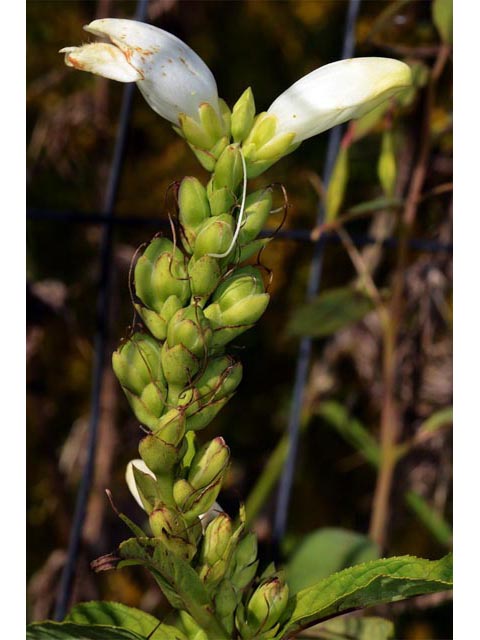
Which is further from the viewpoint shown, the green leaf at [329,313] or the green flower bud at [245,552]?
the green leaf at [329,313]

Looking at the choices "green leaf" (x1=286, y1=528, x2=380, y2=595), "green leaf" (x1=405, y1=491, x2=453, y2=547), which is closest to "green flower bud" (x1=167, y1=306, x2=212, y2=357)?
"green leaf" (x1=286, y1=528, x2=380, y2=595)

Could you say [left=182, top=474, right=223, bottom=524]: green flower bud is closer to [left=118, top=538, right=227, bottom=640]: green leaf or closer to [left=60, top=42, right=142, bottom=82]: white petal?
[left=118, top=538, right=227, bottom=640]: green leaf

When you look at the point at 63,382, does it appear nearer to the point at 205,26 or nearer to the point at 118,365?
the point at 205,26

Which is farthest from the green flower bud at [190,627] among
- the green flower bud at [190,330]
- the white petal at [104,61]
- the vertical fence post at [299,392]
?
the vertical fence post at [299,392]

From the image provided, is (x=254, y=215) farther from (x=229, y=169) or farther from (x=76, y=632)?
(x=76, y=632)

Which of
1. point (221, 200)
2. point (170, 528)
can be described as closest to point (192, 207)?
point (221, 200)

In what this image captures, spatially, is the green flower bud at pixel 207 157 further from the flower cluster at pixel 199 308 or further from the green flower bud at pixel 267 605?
the green flower bud at pixel 267 605
